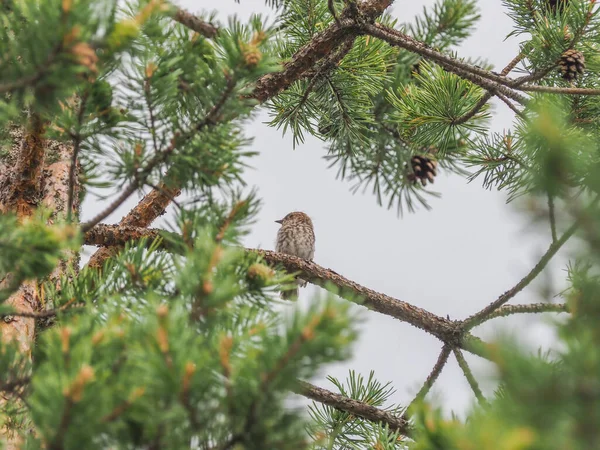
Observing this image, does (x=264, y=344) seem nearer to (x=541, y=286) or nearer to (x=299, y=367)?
(x=299, y=367)

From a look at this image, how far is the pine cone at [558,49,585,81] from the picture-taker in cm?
237

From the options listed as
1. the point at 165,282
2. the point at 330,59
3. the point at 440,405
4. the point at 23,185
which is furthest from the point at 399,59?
the point at 440,405

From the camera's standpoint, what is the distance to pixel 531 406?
807mm

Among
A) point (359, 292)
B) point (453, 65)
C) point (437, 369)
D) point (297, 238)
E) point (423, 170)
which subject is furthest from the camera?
point (297, 238)

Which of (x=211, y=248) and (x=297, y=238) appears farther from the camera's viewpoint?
(x=297, y=238)

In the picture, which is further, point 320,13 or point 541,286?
point 320,13

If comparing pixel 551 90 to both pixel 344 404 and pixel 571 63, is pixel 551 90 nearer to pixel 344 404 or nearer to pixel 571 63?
pixel 571 63

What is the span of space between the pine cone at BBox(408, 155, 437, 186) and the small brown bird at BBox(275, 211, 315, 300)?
2.92 m

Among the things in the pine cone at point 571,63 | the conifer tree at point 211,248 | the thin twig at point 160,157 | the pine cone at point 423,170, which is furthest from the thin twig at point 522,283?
the pine cone at point 571,63

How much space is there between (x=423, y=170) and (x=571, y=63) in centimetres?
79

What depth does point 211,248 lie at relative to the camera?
106cm

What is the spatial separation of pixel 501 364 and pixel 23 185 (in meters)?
1.77

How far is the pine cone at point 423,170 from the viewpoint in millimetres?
2020

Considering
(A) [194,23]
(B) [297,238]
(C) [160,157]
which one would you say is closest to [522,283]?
(C) [160,157]
